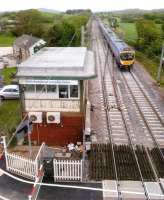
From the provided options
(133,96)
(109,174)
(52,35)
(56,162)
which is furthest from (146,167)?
(52,35)

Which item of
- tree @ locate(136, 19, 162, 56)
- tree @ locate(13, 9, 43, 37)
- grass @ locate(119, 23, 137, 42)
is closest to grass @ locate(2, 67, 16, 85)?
tree @ locate(136, 19, 162, 56)

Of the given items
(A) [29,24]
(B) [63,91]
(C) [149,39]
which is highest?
(B) [63,91]

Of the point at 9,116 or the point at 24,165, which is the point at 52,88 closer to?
the point at 24,165

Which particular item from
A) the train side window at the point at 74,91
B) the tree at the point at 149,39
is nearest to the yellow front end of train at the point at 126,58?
the train side window at the point at 74,91

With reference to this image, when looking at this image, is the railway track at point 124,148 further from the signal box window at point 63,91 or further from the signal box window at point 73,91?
the signal box window at point 63,91

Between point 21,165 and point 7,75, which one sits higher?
point 21,165

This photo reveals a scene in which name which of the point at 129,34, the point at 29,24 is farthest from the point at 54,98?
the point at 129,34

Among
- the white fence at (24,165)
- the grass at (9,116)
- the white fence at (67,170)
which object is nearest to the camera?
the white fence at (67,170)
